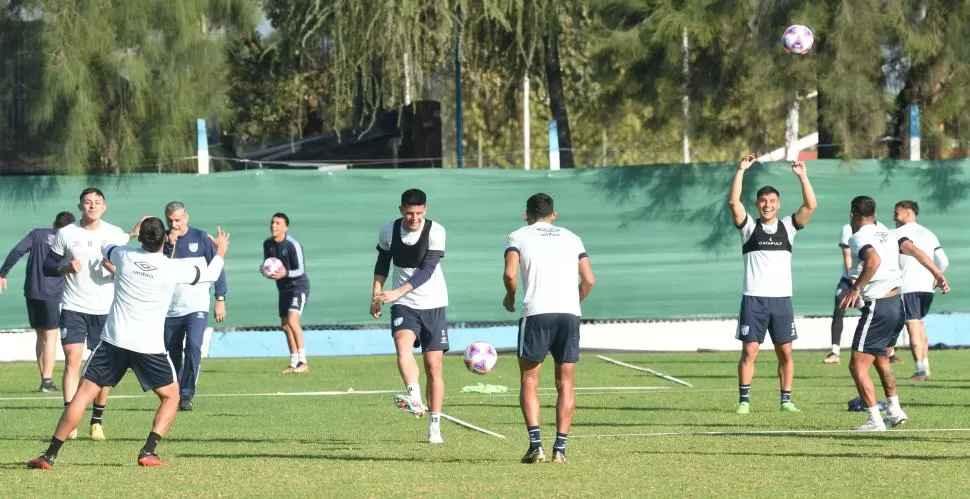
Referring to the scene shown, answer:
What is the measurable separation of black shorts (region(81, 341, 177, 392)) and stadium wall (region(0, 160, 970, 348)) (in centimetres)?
1071

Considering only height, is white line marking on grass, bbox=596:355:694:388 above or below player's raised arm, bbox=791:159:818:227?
below

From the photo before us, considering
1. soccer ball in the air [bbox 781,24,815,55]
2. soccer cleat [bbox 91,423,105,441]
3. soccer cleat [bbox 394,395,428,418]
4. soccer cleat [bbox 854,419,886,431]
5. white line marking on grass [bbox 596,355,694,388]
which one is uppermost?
soccer ball in the air [bbox 781,24,815,55]

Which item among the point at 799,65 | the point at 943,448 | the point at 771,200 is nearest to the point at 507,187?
the point at 799,65

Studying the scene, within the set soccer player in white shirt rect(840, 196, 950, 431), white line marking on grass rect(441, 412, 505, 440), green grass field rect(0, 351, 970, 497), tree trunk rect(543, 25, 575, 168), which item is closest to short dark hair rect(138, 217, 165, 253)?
green grass field rect(0, 351, 970, 497)

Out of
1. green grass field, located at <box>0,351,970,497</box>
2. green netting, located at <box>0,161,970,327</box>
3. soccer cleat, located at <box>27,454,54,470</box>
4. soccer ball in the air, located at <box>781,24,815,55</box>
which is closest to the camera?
green grass field, located at <box>0,351,970,497</box>

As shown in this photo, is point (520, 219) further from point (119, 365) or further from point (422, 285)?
point (119, 365)

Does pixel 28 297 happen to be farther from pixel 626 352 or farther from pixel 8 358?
pixel 626 352

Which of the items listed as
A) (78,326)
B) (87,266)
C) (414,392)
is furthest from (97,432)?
(414,392)

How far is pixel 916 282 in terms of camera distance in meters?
17.6

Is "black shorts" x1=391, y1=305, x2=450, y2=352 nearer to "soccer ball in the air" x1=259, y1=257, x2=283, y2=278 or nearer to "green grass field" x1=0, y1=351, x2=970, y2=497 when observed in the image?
"green grass field" x1=0, y1=351, x2=970, y2=497

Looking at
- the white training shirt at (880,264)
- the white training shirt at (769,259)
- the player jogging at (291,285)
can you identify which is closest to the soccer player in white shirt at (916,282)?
the white training shirt at (769,259)

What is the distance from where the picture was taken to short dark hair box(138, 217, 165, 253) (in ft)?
33.4

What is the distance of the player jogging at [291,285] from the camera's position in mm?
19078

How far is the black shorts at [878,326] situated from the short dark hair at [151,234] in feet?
18.0
